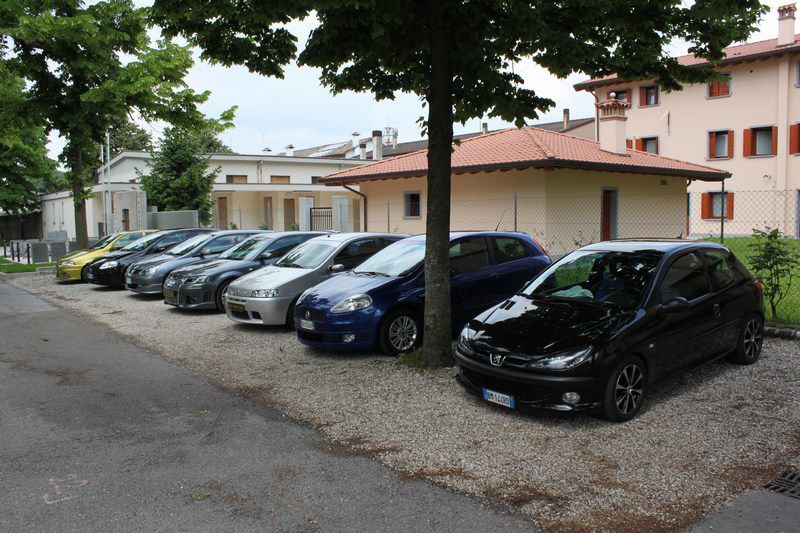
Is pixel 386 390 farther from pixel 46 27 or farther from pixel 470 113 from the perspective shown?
pixel 46 27

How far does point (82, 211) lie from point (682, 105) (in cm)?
3091

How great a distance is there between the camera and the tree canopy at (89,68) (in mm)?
18641

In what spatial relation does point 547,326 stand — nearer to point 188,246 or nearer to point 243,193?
point 188,246

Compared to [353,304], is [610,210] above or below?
above

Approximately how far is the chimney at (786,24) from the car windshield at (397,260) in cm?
3037

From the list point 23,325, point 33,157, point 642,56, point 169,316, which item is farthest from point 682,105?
point 33,157

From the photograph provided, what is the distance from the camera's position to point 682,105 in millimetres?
34344

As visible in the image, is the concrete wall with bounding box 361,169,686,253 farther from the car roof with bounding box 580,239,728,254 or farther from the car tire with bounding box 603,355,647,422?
the car tire with bounding box 603,355,647,422

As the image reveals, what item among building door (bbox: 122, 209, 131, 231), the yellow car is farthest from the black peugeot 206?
building door (bbox: 122, 209, 131, 231)

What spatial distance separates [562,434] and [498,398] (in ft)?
2.09

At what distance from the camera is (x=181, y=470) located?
4.60m

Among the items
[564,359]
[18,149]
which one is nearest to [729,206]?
[564,359]

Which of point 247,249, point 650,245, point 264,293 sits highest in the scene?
point 650,245

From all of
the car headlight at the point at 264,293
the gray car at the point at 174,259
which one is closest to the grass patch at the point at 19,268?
the gray car at the point at 174,259
